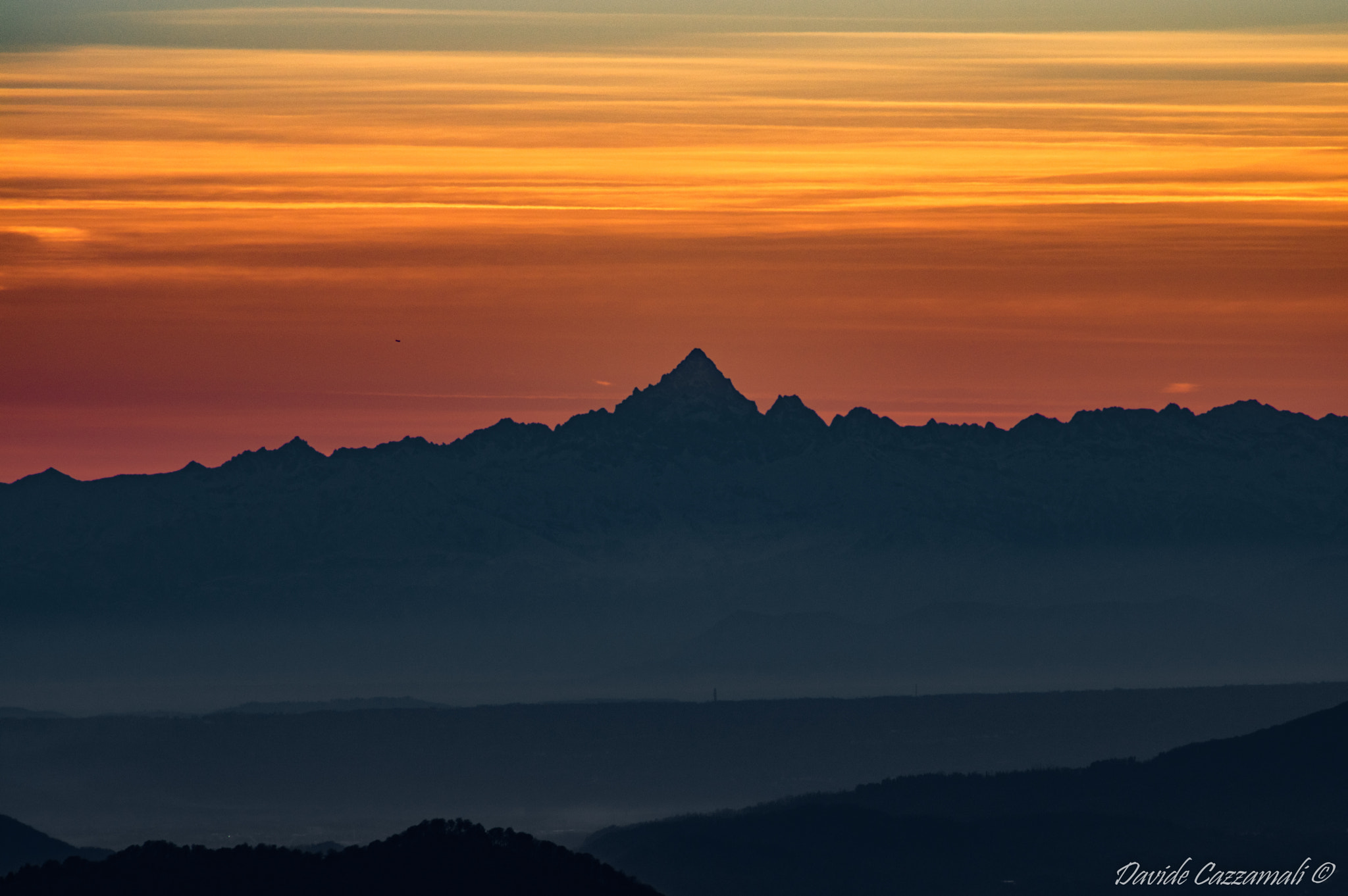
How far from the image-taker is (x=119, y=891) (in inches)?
5630

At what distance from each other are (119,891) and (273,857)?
11.5 m

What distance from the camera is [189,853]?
151m

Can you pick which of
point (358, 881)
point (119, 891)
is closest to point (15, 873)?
point (119, 891)

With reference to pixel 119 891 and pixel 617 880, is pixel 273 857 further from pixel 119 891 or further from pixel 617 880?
pixel 617 880

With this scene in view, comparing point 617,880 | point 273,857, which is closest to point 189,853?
point 273,857

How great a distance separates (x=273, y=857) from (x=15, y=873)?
16.3m

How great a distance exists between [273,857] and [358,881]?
699 cm

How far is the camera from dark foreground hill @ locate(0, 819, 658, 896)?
14450 cm

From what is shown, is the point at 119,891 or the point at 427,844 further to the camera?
the point at 427,844

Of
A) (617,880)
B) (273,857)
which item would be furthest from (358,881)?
(617,880)

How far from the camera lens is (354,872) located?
489 ft

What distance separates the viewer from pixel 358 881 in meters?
148

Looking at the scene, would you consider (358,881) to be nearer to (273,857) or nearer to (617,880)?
(273,857)

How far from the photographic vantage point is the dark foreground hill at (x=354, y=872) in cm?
14450
